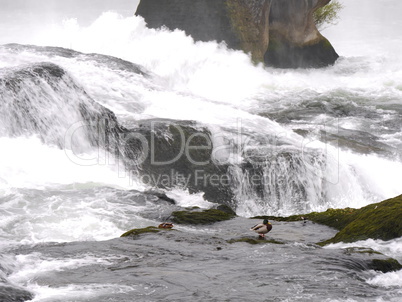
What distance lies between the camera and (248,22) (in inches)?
1328

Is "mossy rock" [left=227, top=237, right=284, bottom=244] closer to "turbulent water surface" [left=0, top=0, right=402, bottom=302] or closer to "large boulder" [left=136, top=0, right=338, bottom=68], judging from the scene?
"turbulent water surface" [left=0, top=0, right=402, bottom=302]

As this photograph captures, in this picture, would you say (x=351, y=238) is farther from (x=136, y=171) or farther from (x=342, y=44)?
(x=342, y=44)

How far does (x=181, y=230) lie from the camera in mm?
12719

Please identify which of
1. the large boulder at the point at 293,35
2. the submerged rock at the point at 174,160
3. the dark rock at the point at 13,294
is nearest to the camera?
the dark rock at the point at 13,294

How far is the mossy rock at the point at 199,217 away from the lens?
13.6 m

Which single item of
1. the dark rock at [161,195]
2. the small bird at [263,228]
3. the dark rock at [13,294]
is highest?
the dark rock at [161,195]

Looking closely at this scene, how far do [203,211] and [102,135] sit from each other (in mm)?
4869

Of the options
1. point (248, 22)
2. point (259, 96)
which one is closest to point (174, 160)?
point (259, 96)

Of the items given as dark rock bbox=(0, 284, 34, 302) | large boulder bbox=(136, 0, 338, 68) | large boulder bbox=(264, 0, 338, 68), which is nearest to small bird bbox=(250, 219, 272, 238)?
dark rock bbox=(0, 284, 34, 302)

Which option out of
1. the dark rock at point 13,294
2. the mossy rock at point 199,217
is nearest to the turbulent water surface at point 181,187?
the dark rock at point 13,294

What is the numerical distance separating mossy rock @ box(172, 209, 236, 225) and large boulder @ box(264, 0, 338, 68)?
23204 mm

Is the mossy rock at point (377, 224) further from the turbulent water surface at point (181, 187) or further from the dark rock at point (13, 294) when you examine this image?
the dark rock at point (13, 294)

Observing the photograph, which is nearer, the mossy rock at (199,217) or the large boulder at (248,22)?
the mossy rock at (199,217)

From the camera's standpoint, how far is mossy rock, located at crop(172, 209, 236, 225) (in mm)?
13611
